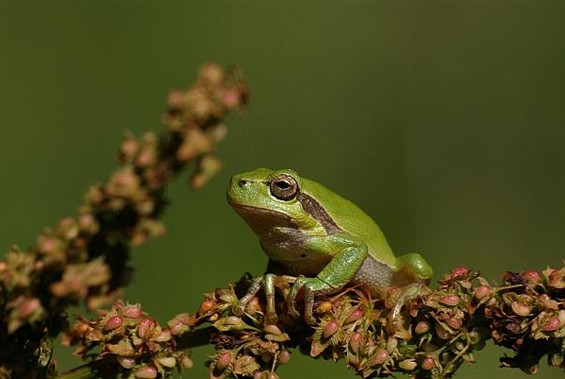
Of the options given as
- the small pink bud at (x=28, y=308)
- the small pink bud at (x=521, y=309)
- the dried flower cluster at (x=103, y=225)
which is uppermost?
the dried flower cluster at (x=103, y=225)

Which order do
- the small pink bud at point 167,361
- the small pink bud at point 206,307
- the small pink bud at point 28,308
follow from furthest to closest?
the small pink bud at point 206,307 → the small pink bud at point 167,361 → the small pink bud at point 28,308

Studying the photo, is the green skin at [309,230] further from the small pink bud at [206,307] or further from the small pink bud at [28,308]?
the small pink bud at [28,308]

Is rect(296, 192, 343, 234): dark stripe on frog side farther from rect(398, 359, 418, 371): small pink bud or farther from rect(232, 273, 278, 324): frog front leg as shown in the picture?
rect(398, 359, 418, 371): small pink bud

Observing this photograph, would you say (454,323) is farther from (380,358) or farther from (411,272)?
(411,272)

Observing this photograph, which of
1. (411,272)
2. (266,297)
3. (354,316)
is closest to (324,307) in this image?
(354,316)

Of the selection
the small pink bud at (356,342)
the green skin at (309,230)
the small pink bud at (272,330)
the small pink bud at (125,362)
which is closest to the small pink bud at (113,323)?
the small pink bud at (125,362)

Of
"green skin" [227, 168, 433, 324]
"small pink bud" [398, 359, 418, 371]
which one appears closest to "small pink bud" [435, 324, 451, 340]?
"small pink bud" [398, 359, 418, 371]
